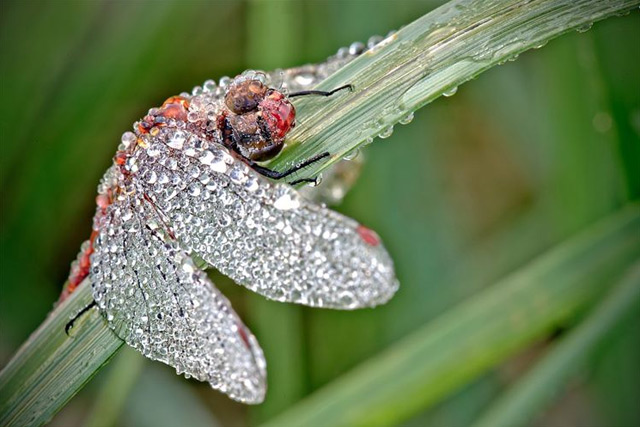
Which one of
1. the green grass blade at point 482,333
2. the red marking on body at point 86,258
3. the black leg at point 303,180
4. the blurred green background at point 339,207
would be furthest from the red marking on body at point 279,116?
the blurred green background at point 339,207

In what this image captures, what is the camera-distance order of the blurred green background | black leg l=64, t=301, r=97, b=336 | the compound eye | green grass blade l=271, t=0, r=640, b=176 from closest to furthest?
1. green grass blade l=271, t=0, r=640, b=176
2. black leg l=64, t=301, r=97, b=336
3. the compound eye
4. the blurred green background

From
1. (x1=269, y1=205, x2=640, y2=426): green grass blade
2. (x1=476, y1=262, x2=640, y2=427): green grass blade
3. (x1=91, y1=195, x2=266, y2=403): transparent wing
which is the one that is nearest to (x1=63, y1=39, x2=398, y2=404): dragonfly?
(x1=91, y1=195, x2=266, y2=403): transparent wing

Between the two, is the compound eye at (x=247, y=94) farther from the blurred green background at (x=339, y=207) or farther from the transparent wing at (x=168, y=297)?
the blurred green background at (x=339, y=207)

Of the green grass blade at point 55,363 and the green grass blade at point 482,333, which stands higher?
the green grass blade at point 55,363

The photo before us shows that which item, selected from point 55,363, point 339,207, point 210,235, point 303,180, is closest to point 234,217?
point 210,235

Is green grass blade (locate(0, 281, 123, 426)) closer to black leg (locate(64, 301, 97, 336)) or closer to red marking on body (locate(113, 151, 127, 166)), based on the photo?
black leg (locate(64, 301, 97, 336))

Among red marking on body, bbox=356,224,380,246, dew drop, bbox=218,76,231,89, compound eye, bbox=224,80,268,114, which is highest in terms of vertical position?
dew drop, bbox=218,76,231,89

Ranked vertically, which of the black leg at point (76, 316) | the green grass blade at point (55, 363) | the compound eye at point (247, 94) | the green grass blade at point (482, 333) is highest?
the compound eye at point (247, 94)
